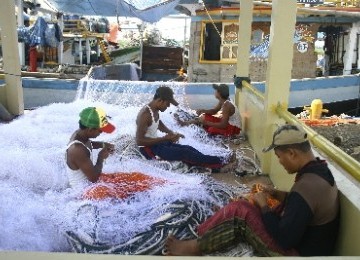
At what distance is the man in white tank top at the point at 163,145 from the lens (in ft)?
18.7

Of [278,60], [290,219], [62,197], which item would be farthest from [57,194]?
[278,60]

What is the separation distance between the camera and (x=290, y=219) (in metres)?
2.69

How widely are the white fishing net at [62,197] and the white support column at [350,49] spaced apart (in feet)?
29.9

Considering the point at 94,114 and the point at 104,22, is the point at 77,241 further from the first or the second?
the point at 104,22

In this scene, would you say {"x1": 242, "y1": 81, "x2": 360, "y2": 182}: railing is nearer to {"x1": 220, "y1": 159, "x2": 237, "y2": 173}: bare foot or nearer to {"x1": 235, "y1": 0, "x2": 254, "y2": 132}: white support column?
{"x1": 220, "y1": 159, "x2": 237, "y2": 173}: bare foot

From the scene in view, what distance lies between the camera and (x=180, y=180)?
4.85 meters

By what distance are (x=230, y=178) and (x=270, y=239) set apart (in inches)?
96.9

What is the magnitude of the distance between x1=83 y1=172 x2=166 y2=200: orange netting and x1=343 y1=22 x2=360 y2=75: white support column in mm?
11616

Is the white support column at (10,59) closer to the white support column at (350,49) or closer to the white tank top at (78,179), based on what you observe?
the white tank top at (78,179)

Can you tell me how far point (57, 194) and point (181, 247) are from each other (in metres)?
1.79

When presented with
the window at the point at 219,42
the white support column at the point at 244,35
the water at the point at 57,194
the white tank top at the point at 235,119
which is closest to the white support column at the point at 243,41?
the white support column at the point at 244,35

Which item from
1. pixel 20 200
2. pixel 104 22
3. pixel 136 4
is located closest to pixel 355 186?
pixel 20 200

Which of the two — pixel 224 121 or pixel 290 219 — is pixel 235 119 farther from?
pixel 290 219

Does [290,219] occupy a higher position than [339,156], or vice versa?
[339,156]
